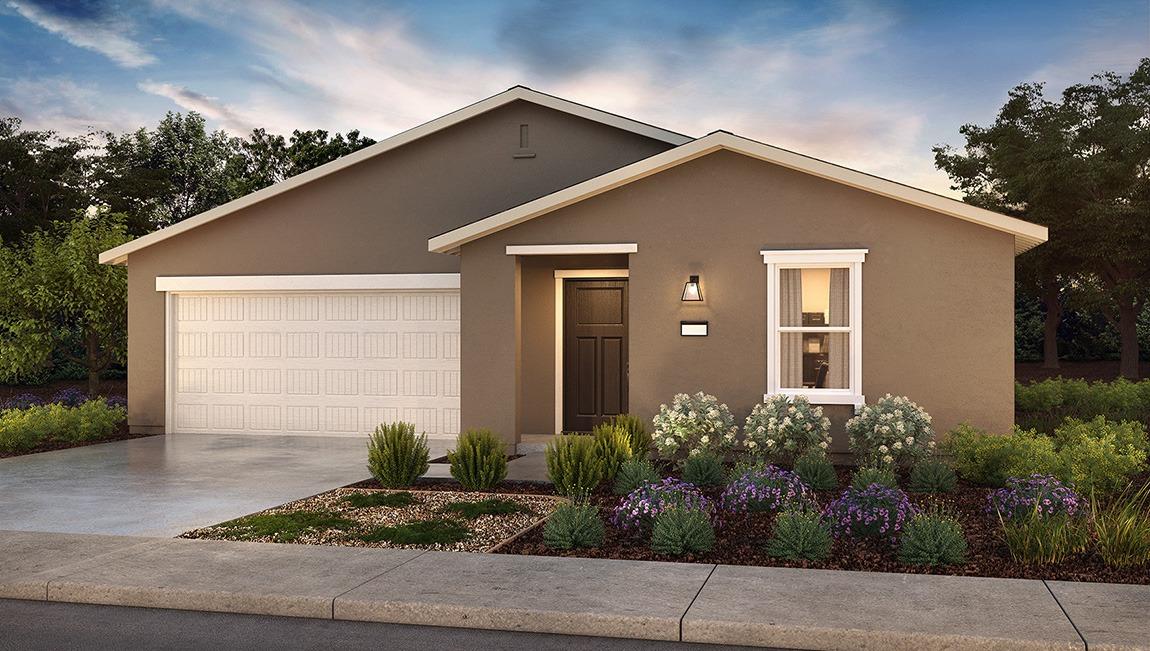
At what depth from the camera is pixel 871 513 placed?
25.5 ft

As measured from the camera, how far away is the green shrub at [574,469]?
9.95 meters

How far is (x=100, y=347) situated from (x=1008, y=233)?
16.5m

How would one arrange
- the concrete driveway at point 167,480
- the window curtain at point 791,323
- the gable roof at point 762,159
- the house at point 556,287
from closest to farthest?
the concrete driveway at point 167,480 → the gable roof at point 762,159 → the house at point 556,287 → the window curtain at point 791,323

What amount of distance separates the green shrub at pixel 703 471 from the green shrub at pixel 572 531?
2.63 m

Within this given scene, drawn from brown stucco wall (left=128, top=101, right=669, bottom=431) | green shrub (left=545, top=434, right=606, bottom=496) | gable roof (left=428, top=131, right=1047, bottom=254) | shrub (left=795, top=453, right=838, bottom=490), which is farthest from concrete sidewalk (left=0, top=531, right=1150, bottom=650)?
brown stucco wall (left=128, top=101, right=669, bottom=431)

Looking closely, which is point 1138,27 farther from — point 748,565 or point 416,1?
point 748,565

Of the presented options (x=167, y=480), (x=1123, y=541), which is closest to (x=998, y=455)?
(x=1123, y=541)

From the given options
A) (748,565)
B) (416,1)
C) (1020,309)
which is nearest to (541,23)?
(416,1)

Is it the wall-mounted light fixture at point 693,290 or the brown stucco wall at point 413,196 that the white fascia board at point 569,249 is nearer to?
the wall-mounted light fixture at point 693,290

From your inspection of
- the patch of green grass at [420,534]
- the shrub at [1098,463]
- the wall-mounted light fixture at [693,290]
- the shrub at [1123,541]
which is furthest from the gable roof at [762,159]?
the patch of green grass at [420,534]

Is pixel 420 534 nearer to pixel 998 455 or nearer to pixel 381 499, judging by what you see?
pixel 381 499

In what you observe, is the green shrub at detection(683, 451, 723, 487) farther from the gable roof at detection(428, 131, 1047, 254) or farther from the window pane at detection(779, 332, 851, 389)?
the gable roof at detection(428, 131, 1047, 254)

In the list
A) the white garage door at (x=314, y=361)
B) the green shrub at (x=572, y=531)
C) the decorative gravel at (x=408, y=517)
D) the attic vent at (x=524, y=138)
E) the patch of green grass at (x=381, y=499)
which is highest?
the attic vent at (x=524, y=138)

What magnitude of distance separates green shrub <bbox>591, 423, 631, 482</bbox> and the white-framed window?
2381mm
